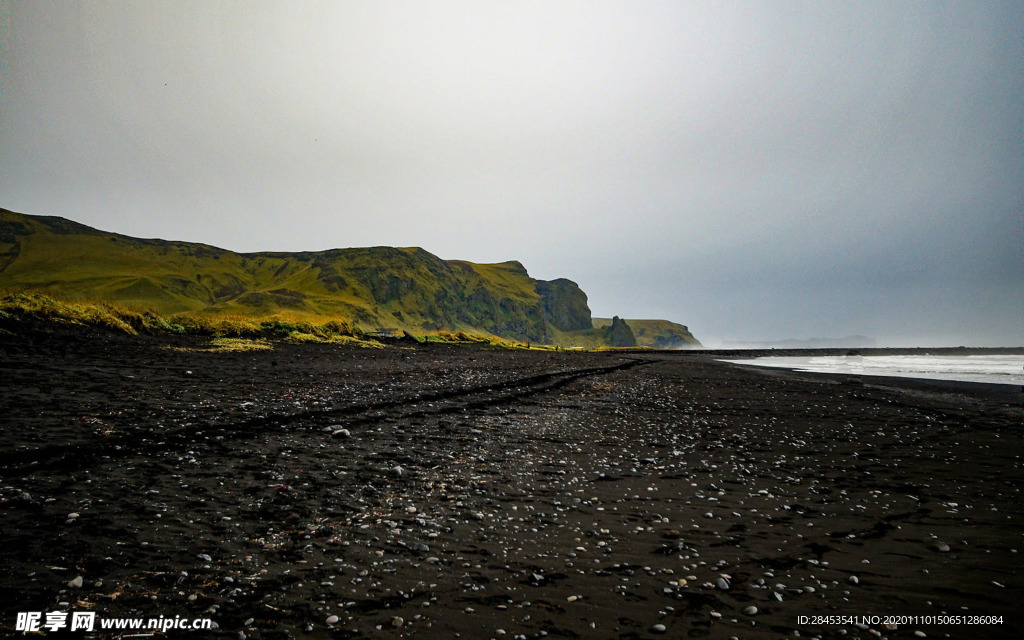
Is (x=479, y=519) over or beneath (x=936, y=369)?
beneath

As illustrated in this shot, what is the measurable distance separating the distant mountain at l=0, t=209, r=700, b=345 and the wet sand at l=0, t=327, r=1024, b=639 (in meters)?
69.7

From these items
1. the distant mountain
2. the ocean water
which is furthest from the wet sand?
the distant mountain

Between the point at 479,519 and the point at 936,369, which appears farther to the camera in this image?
the point at 936,369

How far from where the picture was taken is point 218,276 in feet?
484

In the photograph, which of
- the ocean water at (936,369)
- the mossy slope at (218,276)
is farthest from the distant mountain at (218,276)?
the ocean water at (936,369)

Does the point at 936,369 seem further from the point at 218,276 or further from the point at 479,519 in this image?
the point at 218,276

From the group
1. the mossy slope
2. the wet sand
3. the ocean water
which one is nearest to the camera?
the wet sand

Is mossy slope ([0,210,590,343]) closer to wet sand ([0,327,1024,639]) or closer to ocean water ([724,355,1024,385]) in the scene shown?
wet sand ([0,327,1024,639])

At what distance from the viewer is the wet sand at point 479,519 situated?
432 centimetres

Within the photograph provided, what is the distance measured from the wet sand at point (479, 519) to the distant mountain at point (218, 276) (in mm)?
69683

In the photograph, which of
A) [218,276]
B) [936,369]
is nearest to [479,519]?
[936,369]

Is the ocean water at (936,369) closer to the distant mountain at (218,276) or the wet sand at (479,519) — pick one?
the wet sand at (479,519)

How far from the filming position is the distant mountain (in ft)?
334

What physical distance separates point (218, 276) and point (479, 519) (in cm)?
17350
